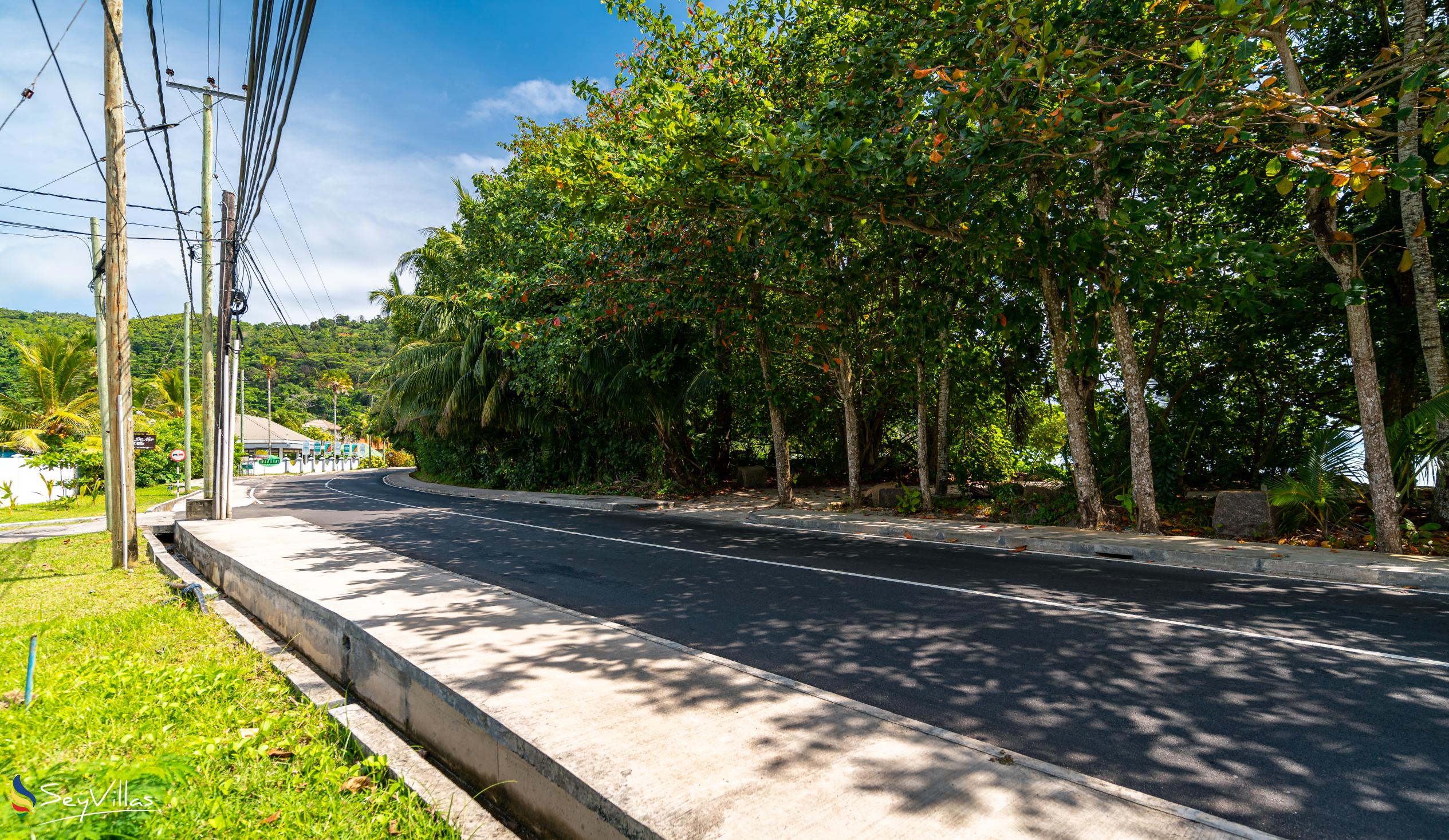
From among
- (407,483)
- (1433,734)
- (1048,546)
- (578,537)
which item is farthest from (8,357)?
(1433,734)

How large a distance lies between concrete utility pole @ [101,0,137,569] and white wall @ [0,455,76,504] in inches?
682

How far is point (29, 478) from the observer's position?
2338 centimetres

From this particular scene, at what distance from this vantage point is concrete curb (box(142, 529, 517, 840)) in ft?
10.00

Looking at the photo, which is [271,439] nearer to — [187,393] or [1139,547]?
[187,393]

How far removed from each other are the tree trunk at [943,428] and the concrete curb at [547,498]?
255 inches

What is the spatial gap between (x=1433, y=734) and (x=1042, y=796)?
237 cm

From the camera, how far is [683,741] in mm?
3361

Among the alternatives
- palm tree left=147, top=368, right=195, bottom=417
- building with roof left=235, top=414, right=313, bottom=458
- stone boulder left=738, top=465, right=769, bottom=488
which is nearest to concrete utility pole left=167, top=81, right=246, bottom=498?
stone boulder left=738, top=465, right=769, bottom=488

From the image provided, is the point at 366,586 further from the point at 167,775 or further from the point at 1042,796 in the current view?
the point at 1042,796

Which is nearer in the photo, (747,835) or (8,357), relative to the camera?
(747,835)

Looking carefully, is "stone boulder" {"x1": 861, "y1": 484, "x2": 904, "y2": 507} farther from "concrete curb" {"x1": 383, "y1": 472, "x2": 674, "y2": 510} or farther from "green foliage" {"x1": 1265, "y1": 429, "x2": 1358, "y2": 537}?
"green foliage" {"x1": 1265, "y1": 429, "x2": 1358, "y2": 537}

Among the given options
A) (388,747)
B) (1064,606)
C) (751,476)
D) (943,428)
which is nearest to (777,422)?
(943,428)

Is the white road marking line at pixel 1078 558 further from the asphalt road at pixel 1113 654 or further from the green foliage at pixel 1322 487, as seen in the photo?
the green foliage at pixel 1322 487

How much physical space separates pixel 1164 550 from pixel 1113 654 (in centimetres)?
475
